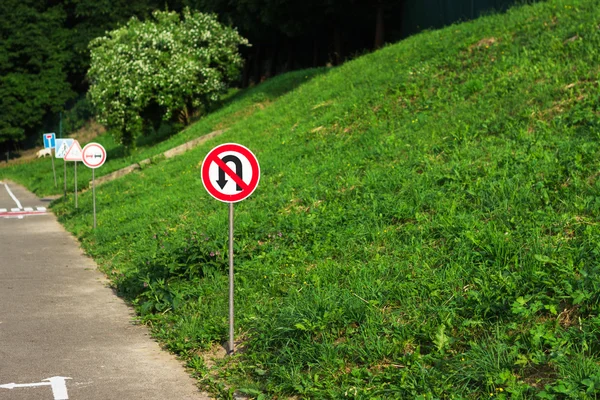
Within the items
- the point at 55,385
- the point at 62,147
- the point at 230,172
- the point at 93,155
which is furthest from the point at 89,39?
the point at 55,385

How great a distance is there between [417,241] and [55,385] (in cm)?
442

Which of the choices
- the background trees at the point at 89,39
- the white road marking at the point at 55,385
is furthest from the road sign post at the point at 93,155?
the background trees at the point at 89,39

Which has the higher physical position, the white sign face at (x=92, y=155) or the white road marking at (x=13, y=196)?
the white sign face at (x=92, y=155)

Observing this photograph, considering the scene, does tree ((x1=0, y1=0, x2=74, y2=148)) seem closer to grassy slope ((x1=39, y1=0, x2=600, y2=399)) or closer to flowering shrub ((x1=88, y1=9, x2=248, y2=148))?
flowering shrub ((x1=88, y1=9, x2=248, y2=148))

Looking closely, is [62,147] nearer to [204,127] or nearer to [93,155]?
[204,127]

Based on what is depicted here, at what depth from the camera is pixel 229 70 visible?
3750 centimetres

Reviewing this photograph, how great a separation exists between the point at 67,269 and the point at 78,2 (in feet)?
166

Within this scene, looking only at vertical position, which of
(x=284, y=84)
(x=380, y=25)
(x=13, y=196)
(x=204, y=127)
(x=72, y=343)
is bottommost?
(x=13, y=196)

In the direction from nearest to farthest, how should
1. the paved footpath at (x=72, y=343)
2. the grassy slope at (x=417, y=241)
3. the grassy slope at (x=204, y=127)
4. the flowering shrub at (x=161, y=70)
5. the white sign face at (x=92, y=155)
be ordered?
the grassy slope at (x=417, y=241)
the paved footpath at (x=72, y=343)
the white sign face at (x=92, y=155)
the grassy slope at (x=204, y=127)
the flowering shrub at (x=161, y=70)

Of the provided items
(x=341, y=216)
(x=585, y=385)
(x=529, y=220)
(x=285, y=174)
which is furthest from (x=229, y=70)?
(x=585, y=385)

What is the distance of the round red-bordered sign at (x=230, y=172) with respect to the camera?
805cm

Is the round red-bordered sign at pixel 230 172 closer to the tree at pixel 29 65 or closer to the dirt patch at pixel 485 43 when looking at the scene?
the dirt patch at pixel 485 43

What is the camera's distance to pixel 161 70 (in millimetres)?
34906

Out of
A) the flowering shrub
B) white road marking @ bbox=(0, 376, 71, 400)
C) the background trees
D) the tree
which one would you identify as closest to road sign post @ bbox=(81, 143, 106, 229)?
white road marking @ bbox=(0, 376, 71, 400)
